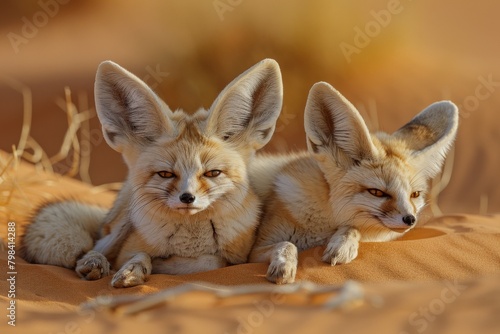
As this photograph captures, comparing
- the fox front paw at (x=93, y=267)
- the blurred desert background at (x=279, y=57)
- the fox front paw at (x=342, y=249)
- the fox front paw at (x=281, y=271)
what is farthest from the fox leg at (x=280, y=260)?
Result: the blurred desert background at (x=279, y=57)

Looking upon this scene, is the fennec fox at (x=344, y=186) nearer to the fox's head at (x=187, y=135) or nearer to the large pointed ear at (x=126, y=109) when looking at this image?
the fox's head at (x=187, y=135)

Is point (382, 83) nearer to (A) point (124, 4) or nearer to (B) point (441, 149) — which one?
(A) point (124, 4)

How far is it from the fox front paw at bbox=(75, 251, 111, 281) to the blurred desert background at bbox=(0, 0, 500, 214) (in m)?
4.94

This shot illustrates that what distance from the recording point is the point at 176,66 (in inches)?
441

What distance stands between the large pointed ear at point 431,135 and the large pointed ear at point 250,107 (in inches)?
35.1

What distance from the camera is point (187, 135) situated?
411cm

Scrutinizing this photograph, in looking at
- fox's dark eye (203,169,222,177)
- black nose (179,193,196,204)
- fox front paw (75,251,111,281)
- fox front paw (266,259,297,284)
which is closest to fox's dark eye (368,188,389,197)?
fox front paw (266,259,297,284)

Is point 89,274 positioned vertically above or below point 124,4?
below

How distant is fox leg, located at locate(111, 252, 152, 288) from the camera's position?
12.6 feet

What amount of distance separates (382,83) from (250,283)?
757cm

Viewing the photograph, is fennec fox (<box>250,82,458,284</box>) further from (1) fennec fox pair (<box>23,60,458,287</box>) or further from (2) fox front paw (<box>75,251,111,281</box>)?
(2) fox front paw (<box>75,251,111,281</box>)

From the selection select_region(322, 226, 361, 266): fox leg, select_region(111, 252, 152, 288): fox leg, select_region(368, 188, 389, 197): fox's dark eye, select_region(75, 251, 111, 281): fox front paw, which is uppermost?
select_region(368, 188, 389, 197): fox's dark eye

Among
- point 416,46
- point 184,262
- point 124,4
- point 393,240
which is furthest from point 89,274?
point 124,4

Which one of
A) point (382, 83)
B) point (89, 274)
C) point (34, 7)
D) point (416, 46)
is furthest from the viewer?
point (34, 7)
